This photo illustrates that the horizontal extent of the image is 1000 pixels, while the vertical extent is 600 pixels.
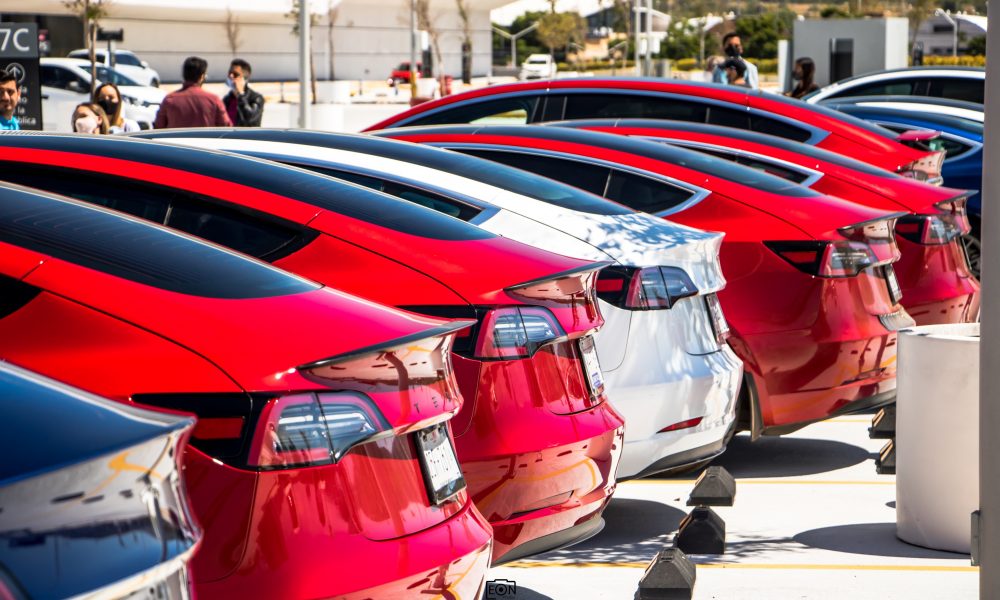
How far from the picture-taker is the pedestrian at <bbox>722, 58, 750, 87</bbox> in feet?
54.3

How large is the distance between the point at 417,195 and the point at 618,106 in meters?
6.41

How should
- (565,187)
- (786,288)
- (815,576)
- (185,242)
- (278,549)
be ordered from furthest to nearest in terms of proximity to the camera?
(786,288) < (565,187) < (815,576) < (185,242) < (278,549)

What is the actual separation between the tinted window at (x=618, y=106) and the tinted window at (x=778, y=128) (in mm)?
462

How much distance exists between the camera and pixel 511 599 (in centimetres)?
540

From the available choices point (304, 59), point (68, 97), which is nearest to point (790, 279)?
point (304, 59)

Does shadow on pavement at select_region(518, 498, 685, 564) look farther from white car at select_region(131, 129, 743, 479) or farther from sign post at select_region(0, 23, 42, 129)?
sign post at select_region(0, 23, 42, 129)

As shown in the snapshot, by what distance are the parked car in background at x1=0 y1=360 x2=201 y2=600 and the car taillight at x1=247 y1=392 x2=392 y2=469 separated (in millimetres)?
640

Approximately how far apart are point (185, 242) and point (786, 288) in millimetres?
4245

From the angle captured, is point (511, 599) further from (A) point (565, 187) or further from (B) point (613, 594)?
(A) point (565, 187)

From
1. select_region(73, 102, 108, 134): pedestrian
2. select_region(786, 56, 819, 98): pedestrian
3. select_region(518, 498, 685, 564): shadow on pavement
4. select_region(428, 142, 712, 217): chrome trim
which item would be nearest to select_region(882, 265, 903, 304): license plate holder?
select_region(428, 142, 712, 217): chrome trim

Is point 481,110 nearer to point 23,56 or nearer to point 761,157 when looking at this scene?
point 761,157

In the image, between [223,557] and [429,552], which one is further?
[429,552]

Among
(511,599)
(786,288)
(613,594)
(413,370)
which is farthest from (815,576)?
(413,370)

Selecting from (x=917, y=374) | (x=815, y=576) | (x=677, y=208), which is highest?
(x=677, y=208)
